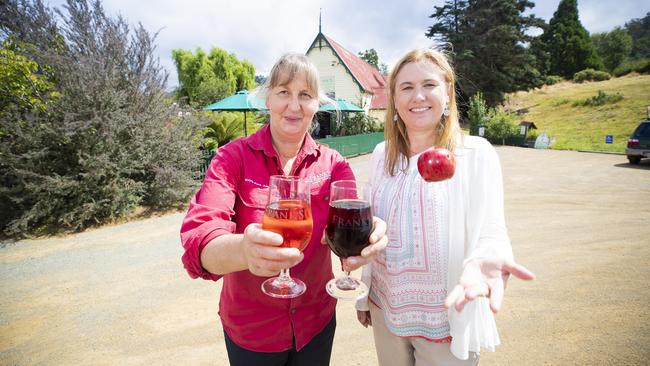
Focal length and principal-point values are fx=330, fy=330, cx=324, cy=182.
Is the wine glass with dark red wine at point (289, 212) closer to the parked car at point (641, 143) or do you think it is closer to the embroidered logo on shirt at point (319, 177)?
the embroidered logo on shirt at point (319, 177)

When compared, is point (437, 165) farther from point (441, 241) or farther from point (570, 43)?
point (570, 43)

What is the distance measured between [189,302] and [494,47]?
4138 cm

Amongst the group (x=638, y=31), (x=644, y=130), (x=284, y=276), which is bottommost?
(x=284, y=276)

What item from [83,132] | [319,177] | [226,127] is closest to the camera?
[319,177]

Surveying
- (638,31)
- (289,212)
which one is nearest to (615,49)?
(638,31)

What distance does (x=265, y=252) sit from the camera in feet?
3.76

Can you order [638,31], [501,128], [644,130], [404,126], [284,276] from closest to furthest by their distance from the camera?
[284,276] → [404,126] → [644,130] → [501,128] → [638,31]

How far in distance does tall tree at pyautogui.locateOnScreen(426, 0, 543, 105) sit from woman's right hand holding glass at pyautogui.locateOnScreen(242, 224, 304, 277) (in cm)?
3950

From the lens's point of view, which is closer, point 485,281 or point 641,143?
point 485,281

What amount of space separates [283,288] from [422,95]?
1300 millimetres

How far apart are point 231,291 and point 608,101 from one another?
46.0 m

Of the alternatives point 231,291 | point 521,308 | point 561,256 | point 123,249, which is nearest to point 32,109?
point 123,249

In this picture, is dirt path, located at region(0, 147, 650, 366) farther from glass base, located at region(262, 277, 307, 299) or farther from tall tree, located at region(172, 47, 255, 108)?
tall tree, located at region(172, 47, 255, 108)

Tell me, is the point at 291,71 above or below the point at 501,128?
below
